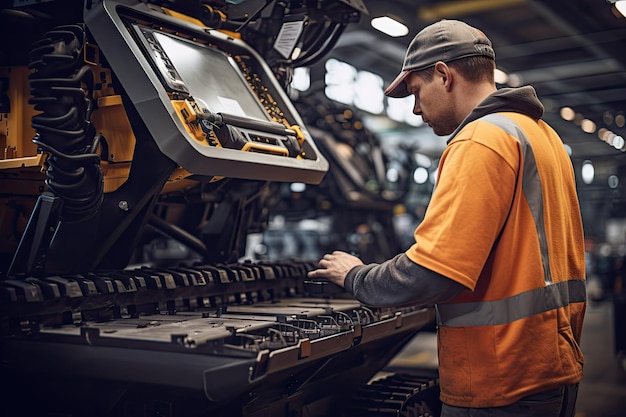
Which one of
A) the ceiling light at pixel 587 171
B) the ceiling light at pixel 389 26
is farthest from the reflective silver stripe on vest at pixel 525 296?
the ceiling light at pixel 587 171

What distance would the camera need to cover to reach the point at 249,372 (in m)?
2.15

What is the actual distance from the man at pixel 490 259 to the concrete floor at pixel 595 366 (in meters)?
3.87

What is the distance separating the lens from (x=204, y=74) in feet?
10.9

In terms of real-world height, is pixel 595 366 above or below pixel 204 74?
below

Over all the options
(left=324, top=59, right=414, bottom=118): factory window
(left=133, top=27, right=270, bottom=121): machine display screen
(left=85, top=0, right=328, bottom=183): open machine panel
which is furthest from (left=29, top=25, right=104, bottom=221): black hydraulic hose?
Result: (left=324, top=59, right=414, bottom=118): factory window

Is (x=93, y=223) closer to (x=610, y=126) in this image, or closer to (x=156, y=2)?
(x=156, y=2)

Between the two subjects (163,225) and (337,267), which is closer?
(337,267)

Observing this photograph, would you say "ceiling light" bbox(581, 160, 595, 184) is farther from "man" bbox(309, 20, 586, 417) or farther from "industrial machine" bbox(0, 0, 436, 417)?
"man" bbox(309, 20, 586, 417)

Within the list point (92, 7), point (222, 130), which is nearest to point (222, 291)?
point (222, 130)

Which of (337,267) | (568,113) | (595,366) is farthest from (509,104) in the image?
(568,113)

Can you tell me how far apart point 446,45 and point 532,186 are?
0.56 metres

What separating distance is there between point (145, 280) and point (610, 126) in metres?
8.68

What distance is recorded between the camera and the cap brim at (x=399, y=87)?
8.75 feet

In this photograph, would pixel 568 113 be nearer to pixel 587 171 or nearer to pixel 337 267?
pixel 587 171
